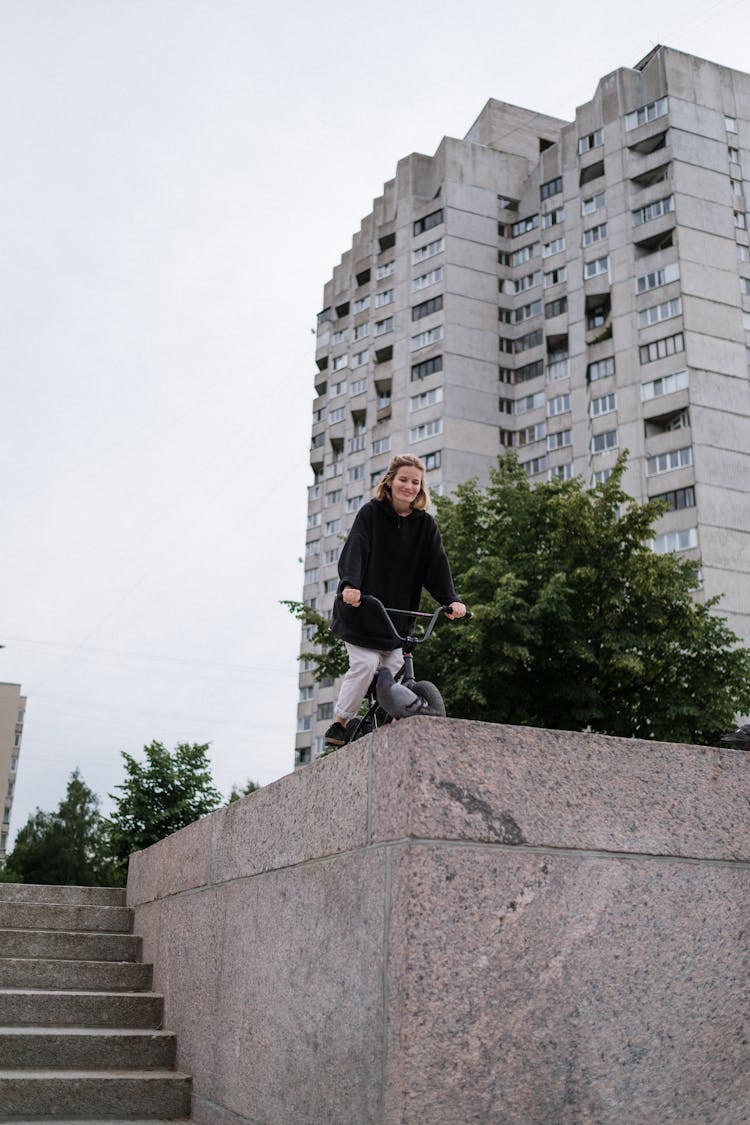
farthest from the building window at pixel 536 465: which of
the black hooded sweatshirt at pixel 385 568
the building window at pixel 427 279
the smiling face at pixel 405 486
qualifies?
the smiling face at pixel 405 486

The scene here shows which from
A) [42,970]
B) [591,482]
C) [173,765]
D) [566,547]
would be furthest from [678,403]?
[42,970]

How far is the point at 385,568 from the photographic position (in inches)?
214

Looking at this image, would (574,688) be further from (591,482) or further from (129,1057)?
(591,482)

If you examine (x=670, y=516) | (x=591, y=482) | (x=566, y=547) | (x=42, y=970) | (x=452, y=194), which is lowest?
(x=42, y=970)

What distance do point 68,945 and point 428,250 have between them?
216ft

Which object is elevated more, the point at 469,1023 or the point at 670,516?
the point at 670,516

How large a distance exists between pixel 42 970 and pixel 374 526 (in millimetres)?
4359

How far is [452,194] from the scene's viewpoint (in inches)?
2712

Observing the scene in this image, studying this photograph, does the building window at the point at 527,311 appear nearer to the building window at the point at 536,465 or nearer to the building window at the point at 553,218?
the building window at the point at 553,218

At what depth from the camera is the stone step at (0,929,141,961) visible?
7875mm

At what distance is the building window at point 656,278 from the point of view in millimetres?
55594

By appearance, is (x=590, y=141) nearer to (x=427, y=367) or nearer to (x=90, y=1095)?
(x=427, y=367)

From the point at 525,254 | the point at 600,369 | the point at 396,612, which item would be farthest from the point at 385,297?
the point at 396,612

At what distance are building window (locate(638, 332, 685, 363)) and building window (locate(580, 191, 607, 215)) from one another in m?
11.4
